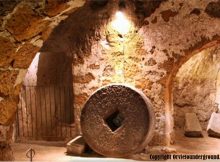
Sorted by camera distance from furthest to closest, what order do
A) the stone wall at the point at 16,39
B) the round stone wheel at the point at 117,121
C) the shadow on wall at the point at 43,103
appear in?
the shadow on wall at the point at 43,103 < the round stone wheel at the point at 117,121 < the stone wall at the point at 16,39

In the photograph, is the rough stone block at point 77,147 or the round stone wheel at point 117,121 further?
the rough stone block at point 77,147

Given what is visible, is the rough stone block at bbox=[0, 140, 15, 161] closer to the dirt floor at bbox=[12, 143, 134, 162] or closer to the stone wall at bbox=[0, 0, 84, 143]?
the stone wall at bbox=[0, 0, 84, 143]

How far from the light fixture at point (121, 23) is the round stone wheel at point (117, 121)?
863mm

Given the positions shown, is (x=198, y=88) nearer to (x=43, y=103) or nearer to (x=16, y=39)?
(x=43, y=103)

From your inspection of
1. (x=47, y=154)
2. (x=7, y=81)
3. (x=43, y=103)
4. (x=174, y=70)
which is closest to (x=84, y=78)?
(x=47, y=154)

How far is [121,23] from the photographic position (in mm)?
5184

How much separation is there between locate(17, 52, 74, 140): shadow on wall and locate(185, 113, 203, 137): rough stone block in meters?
2.16

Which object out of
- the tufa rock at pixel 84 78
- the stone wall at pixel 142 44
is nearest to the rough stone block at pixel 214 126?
the stone wall at pixel 142 44

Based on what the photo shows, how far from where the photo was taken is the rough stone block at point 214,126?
6.32 metres

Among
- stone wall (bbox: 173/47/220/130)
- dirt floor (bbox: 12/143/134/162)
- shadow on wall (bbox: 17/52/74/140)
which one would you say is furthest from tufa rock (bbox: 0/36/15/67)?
stone wall (bbox: 173/47/220/130)

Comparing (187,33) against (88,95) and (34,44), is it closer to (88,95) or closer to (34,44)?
(88,95)

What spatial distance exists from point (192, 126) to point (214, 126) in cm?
40

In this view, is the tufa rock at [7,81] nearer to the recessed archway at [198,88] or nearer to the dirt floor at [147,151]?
the dirt floor at [147,151]

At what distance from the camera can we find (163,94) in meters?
5.10
